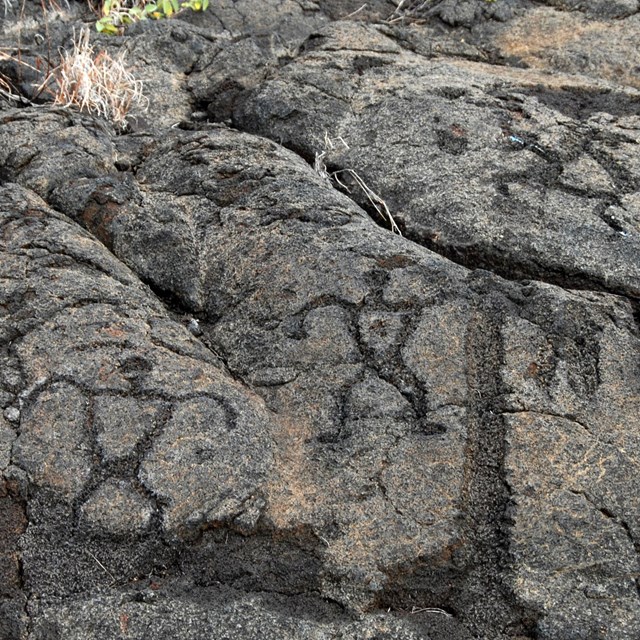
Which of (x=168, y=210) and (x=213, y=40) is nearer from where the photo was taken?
(x=168, y=210)

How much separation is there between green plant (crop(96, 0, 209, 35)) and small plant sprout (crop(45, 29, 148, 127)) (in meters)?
0.46

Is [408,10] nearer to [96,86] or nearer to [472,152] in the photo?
[472,152]

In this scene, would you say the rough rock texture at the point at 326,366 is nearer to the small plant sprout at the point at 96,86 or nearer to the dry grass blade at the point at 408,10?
the small plant sprout at the point at 96,86

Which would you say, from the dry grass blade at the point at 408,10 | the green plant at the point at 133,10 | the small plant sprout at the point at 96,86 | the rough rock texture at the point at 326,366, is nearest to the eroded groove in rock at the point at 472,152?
the rough rock texture at the point at 326,366

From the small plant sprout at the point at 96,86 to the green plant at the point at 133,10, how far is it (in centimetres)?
46

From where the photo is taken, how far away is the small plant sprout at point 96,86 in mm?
3553

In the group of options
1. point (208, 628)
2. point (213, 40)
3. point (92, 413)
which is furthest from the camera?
point (213, 40)

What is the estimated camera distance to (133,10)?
4.25 metres

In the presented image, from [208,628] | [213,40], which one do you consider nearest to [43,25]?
[213,40]

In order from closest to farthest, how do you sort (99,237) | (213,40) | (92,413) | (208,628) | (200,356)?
(208,628)
(92,413)
(200,356)
(99,237)
(213,40)

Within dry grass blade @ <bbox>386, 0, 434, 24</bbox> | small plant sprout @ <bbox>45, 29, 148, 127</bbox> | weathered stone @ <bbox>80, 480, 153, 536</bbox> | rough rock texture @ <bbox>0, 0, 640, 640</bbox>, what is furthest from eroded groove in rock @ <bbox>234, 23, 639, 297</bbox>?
weathered stone @ <bbox>80, 480, 153, 536</bbox>

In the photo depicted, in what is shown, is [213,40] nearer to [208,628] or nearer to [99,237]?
[99,237]

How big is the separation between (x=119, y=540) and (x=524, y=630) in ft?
2.83

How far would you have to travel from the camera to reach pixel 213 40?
4.18m
